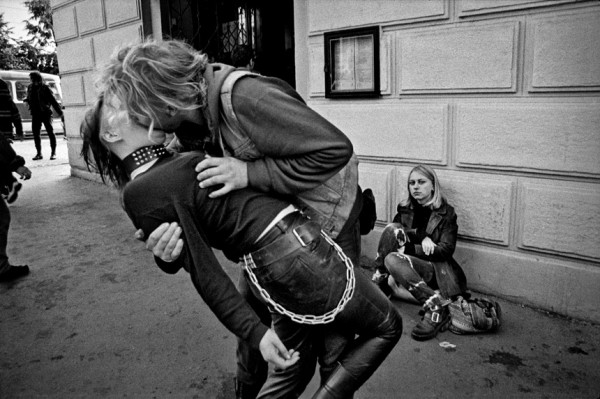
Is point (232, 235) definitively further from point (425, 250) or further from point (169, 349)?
point (425, 250)

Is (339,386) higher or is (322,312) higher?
(322,312)

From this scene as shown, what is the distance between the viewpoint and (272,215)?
151 centimetres

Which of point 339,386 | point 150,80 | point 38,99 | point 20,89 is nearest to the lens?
point 150,80

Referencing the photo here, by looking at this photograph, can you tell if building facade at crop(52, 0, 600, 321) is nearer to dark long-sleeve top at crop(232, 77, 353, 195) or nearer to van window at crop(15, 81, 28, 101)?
dark long-sleeve top at crop(232, 77, 353, 195)

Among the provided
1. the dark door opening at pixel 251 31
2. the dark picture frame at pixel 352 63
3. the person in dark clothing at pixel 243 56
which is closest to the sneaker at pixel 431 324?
the dark picture frame at pixel 352 63

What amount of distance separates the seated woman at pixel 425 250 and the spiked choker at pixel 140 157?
2.31m

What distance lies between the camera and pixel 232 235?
150 cm

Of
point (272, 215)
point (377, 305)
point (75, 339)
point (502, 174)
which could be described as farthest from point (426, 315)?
point (75, 339)

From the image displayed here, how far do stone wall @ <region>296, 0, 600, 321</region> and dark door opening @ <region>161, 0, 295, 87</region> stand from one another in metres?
1.98

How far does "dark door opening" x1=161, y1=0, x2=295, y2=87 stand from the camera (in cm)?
607

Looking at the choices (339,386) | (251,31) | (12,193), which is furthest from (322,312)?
(251,31)

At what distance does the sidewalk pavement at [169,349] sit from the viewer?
2637 mm

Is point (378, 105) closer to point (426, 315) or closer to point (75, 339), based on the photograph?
point (426, 315)

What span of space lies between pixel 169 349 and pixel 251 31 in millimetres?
4302
